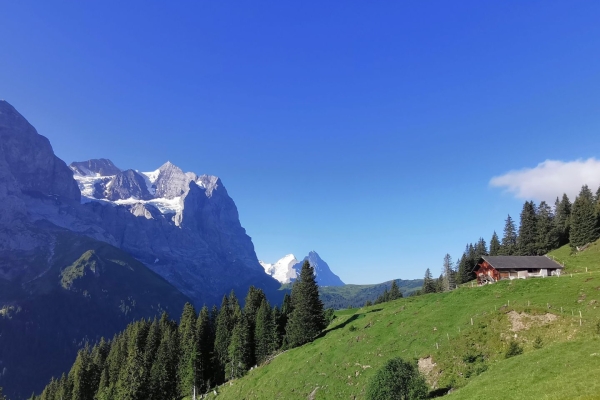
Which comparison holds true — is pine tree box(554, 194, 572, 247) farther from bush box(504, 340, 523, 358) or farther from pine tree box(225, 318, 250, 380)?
pine tree box(225, 318, 250, 380)

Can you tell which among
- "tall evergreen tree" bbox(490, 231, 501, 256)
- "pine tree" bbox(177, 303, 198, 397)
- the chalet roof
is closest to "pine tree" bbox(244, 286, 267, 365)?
"pine tree" bbox(177, 303, 198, 397)

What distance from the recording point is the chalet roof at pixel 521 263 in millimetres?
74438

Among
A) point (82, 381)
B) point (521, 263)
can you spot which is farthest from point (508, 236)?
point (82, 381)

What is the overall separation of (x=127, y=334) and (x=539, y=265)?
117m

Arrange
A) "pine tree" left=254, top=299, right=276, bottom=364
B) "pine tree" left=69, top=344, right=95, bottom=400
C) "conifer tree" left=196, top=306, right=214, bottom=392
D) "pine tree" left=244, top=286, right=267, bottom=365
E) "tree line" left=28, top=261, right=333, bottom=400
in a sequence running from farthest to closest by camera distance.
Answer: "pine tree" left=69, top=344, right=95, bottom=400
"pine tree" left=244, top=286, right=267, bottom=365
"conifer tree" left=196, top=306, right=214, bottom=392
"pine tree" left=254, top=299, right=276, bottom=364
"tree line" left=28, top=261, right=333, bottom=400

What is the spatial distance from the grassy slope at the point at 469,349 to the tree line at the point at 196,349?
982cm

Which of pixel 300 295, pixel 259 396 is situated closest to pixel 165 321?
pixel 300 295

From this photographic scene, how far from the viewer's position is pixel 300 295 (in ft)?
251

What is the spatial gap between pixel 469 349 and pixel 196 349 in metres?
65.8

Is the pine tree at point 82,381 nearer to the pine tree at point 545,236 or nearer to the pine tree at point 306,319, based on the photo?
the pine tree at point 306,319

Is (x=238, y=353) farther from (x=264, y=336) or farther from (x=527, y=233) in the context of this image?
(x=527, y=233)

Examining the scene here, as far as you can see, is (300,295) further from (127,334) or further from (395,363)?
(127,334)

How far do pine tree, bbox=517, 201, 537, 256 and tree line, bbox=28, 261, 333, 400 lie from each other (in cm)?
7044

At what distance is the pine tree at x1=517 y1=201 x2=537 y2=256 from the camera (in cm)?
11125
